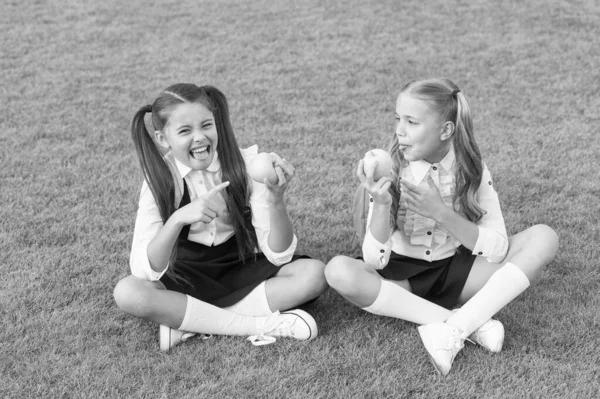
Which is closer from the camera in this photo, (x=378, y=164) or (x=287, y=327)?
(x=378, y=164)

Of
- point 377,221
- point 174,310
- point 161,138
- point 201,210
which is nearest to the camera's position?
point 201,210

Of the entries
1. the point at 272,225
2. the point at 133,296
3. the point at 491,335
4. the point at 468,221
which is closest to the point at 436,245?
the point at 468,221

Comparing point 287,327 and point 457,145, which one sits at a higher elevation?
point 457,145

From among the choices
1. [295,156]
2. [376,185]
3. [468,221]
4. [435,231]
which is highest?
[376,185]

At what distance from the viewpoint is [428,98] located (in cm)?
312

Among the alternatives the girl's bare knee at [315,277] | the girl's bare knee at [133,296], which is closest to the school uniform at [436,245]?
the girl's bare knee at [315,277]

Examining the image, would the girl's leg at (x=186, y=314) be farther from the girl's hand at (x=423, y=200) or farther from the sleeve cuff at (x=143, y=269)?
the girl's hand at (x=423, y=200)

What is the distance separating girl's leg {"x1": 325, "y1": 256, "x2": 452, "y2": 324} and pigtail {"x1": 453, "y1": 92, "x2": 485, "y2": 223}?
438 millimetres

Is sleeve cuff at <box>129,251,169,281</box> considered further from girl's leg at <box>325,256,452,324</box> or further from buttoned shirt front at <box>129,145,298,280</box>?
girl's leg at <box>325,256,452,324</box>

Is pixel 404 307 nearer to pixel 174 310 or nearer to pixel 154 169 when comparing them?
pixel 174 310

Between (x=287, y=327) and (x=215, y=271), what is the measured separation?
16.6 inches

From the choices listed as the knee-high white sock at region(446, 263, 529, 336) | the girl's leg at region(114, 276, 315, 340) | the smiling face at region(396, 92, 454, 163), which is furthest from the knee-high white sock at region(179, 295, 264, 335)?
the smiling face at region(396, 92, 454, 163)

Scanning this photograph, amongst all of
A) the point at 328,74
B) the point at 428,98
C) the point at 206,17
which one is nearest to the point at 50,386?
the point at 428,98

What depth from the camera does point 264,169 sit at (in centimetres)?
299
